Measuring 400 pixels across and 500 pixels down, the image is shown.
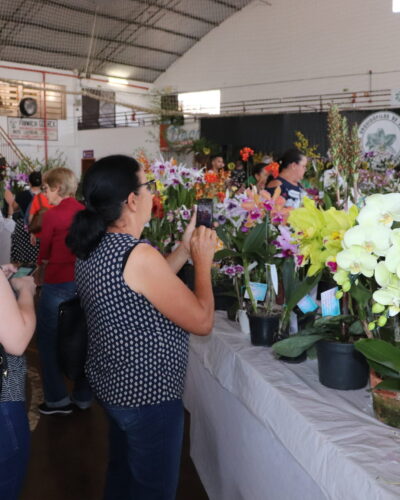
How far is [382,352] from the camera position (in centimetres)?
101

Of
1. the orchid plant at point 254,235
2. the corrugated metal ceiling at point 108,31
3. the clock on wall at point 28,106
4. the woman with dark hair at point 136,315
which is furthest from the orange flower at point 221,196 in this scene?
the clock on wall at point 28,106

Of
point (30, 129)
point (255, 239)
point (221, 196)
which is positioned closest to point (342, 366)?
point (255, 239)

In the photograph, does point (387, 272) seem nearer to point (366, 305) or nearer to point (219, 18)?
point (366, 305)

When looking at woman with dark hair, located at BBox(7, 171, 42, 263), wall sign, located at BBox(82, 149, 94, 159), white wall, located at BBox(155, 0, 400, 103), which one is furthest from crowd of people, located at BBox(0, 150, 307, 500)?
wall sign, located at BBox(82, 149, 94, 159)

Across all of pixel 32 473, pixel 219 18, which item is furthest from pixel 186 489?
pixel 219 18

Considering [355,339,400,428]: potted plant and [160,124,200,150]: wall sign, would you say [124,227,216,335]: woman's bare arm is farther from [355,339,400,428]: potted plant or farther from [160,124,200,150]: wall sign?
[160,124,200,150]: wall sign

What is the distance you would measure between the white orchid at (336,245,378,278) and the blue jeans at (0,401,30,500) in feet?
2.60

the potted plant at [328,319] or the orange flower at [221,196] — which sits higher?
the orange flower at [221,196]

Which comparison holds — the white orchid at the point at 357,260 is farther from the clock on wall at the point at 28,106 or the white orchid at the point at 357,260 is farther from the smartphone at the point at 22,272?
the clock on wall at the point at 28,106

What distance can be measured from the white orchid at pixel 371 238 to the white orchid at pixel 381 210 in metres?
0.01

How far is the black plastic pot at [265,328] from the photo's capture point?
5.38ft

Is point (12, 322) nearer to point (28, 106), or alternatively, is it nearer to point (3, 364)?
point (3, 364)

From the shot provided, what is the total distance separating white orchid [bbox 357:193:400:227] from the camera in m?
0.91

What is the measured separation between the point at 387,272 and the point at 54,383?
225 cm
